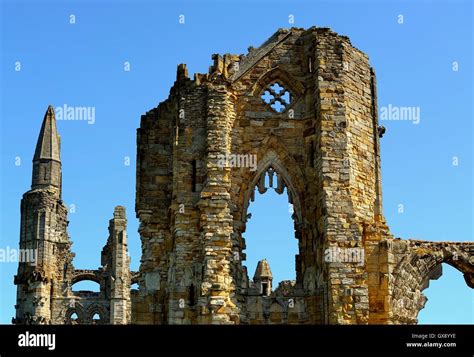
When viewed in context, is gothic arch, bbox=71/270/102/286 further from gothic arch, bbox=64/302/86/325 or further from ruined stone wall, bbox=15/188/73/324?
gothic arch, bbox=64/302/86/325

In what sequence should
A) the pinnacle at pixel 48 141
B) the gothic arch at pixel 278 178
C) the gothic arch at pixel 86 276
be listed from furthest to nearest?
the gothic arch at pixel 86 276, the pinnacle at pixel 48 141, the gothic arch at pixel 278 178

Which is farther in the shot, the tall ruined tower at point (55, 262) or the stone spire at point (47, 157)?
the stone spire at point (47, 157)

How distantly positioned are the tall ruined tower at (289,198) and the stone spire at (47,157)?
41618mm

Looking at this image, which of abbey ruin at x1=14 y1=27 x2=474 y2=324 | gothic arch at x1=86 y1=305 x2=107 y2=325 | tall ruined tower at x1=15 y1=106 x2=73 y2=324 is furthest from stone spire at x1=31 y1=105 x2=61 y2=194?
abbey ruin at x1=14 y1=27 x2=474 y2=324

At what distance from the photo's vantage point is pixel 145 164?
1160 inches

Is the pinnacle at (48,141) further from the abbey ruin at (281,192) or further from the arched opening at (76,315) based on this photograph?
the abbey ruin at (281,192)

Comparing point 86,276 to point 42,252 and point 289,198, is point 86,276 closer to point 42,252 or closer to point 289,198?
point 42,252

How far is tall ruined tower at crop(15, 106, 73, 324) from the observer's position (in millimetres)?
65938

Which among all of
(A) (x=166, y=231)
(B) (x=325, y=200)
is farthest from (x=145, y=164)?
(B) (x=325, y=200)

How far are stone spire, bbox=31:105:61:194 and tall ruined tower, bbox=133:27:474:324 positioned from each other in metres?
41.6

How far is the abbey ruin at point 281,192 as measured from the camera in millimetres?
25531

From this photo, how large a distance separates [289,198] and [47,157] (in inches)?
1766

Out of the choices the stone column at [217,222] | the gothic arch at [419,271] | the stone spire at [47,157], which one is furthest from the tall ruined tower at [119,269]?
the gothic arch at [419,271]
